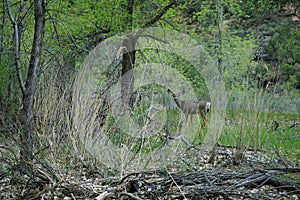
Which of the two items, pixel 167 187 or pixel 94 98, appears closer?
pixel 167 187

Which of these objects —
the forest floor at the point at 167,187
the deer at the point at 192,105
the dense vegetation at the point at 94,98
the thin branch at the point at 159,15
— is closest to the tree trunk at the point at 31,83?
the dense vegetation at the point at 94,98

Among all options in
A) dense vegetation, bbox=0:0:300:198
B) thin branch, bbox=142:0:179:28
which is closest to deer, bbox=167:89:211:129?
dense vegetation, bbox=0:0:300:198

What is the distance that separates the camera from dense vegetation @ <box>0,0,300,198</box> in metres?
3.07

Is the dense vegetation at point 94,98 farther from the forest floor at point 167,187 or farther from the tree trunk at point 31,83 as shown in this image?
the forest floor at point 167,187

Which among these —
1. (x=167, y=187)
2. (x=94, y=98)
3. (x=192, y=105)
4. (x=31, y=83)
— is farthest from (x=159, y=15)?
(x=167, y=187)

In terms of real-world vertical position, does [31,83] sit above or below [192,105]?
above

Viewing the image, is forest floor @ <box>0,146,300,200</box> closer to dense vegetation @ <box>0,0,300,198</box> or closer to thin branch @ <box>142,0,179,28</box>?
dense vegetation @ <box>0,0,300,198</box>

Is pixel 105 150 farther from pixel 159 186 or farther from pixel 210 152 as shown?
pixel 210 152

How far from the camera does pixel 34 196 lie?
8.37 ft

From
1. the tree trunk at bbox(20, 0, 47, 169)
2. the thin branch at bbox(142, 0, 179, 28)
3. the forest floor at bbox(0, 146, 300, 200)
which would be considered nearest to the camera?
the forest floor at bbox(0, 146, 300, 200)

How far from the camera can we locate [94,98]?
3.51 m

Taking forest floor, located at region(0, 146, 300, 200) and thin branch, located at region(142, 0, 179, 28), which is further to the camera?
thin branch, located at region(142, 0, 179, 28)

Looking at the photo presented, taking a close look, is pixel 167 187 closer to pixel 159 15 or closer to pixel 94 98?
pixel 94 98

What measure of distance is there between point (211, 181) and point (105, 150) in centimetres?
116
